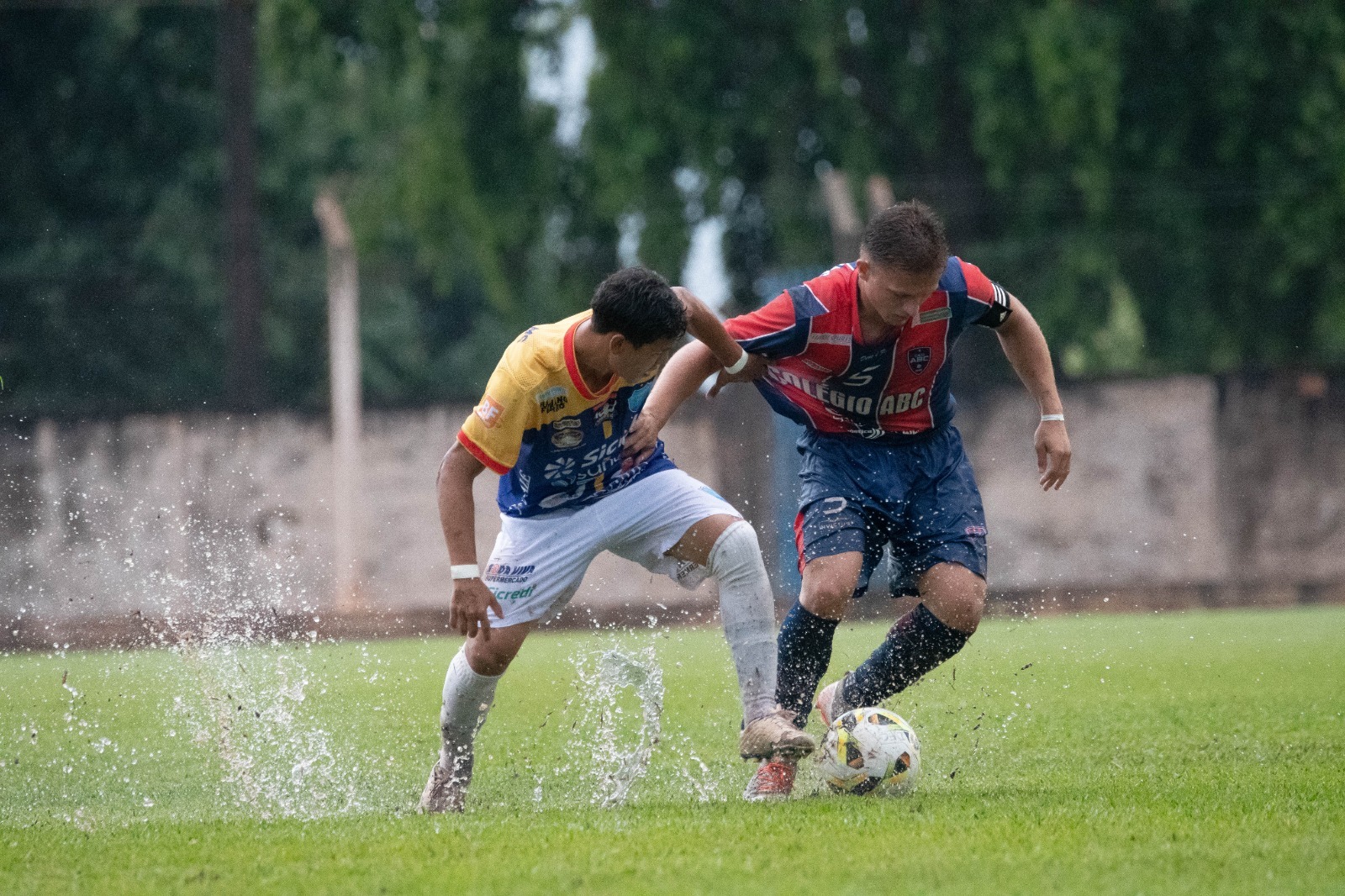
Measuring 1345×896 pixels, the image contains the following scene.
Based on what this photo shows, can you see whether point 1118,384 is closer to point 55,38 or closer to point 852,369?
point 852,369

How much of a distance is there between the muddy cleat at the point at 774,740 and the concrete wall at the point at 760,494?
372 inches

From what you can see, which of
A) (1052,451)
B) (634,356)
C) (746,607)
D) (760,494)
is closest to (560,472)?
(634,356)

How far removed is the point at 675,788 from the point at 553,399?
141 centimetres

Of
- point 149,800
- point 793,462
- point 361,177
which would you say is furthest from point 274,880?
point 361,177

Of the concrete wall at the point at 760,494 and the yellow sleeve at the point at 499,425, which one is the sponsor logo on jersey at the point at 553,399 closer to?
the yellow sleeve at the point at 499,425

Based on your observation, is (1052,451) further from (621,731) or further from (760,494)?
(760,494)

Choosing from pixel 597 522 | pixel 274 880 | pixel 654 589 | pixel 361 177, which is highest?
pixel 361 177

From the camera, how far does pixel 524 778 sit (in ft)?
18.8

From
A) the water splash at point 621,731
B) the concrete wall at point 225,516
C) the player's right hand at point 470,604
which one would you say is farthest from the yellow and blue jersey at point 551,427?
the concrete wall at point 225,516

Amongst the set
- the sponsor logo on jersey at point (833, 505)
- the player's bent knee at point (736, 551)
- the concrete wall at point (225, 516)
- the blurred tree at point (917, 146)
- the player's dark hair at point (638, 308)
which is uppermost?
the blurred tree at point (917, 146)

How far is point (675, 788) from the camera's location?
5379 mm

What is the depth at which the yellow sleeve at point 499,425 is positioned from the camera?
4.87 m

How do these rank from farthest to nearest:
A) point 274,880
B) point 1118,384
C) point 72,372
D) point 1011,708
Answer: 1. point 72,372
2. point 1118,384
3. point 1011,708
4. point 274,880

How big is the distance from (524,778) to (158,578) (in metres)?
9.35
